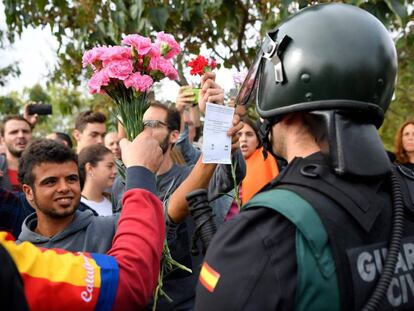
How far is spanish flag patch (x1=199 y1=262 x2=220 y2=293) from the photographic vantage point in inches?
62.2

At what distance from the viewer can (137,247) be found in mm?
1909

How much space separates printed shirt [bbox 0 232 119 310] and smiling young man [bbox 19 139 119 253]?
1.02 meters

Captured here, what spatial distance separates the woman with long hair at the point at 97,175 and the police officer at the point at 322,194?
11.4ft

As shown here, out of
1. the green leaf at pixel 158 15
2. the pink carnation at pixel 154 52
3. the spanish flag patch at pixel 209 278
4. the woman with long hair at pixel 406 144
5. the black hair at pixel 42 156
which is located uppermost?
the green leaf at pixel 158 15

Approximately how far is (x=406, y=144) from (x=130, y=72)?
14.1 feet

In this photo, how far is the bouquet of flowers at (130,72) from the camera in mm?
2574

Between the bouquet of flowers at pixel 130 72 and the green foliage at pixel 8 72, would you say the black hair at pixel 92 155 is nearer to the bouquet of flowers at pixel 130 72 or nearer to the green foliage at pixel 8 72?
the bouquet of flowers at pixel 130 72

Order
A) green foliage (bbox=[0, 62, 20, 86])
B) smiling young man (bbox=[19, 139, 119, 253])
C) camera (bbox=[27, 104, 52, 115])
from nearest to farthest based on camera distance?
1. smiling young man (bbox=[19, 139, 119, 253])
2. camera (bbox=[27, 104, 52, 115])
3. green foliage (bbox=[0, 62, 20, 86])

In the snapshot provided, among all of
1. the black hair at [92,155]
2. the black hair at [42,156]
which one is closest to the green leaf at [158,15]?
the black hair at [92,155]

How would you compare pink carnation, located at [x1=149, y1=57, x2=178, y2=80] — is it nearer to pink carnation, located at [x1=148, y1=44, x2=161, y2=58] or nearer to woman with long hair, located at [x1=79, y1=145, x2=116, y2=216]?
pink carnation, located at [x1=148, y1=44, x2=161, y2=58]

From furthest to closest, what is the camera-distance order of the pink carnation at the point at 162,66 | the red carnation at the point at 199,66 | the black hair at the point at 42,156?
the black hair at the point at 42,156, the red carnation at the point at 199,66, the pink carnation at the point at 162,66

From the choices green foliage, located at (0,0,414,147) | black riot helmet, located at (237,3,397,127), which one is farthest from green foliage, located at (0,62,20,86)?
black riot helmet, located at (237,3,397,127)

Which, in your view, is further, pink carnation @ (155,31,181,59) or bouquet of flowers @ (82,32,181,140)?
pink carnation @ (155,31,181,59)

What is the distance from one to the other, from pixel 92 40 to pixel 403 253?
5353 millimetres
